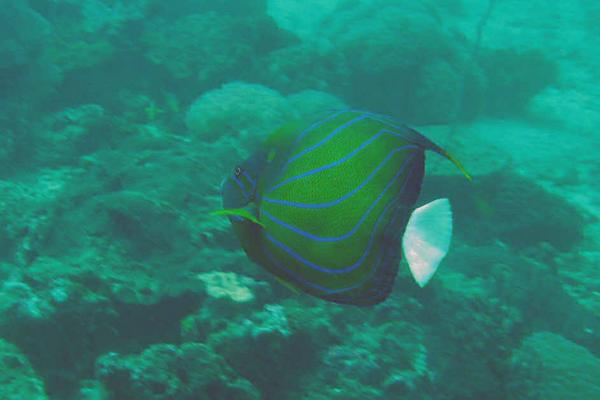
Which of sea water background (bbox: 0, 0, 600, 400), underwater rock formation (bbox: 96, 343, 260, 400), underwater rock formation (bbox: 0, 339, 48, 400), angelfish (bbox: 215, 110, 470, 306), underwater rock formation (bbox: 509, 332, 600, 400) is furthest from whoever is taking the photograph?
underwater rock formation (bbox: 509, 332, 600, 400)

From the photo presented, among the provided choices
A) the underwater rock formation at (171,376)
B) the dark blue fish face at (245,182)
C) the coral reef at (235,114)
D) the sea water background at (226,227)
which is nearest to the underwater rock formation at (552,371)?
the sea water background at (226,227)

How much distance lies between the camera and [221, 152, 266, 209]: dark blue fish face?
80 centimetres

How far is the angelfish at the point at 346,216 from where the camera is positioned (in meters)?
0.73

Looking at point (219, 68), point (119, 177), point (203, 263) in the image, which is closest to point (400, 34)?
point (219, 68)

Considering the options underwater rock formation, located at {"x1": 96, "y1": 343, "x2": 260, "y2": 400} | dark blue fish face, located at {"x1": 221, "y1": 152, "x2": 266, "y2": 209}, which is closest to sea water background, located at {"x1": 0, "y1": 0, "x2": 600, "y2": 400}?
underwater rock formation, located at {"x1": 96, "y1": 343, "x2": 260, "y2": 400}

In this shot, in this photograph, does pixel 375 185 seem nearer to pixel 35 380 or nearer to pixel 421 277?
pixel 421 277

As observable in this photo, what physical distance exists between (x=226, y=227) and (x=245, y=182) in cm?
252

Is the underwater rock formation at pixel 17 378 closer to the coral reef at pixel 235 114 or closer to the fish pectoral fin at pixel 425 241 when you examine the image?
the fish pectoral fin at pixel 425 241

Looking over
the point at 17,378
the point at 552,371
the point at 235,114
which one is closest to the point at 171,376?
the point at 17,378

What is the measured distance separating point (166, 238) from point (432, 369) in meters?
2.08

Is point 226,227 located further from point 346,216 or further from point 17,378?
point 346,216

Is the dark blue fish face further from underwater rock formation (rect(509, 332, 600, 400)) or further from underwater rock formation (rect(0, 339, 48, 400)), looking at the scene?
underwater rock formation (rect(509, 332, 600, 400))

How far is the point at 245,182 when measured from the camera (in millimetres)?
803

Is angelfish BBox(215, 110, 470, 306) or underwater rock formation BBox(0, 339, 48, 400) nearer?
angelfish BBox(215, 110, 470, 306)
